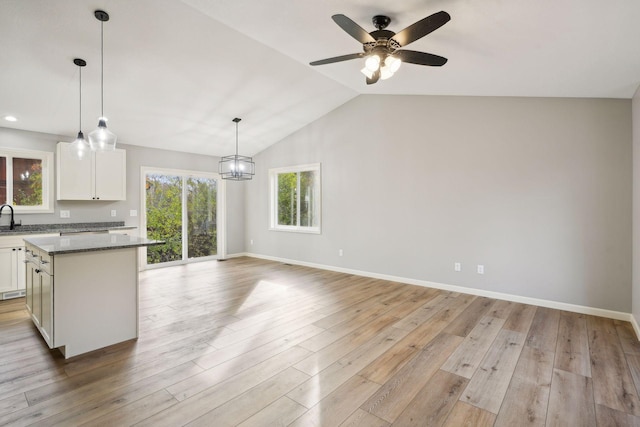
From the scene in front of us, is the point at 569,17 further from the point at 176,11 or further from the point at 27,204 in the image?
the point at 27,204

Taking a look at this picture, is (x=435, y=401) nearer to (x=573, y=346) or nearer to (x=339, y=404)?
(x=339, y=404)

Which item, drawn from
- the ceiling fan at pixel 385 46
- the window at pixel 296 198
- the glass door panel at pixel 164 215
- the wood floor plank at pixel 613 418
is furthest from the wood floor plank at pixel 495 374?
the glass door panel at pixel 164 215

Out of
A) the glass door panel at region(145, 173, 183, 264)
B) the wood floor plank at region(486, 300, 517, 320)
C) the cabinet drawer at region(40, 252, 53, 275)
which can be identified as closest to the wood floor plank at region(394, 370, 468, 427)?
the wood floor plank at region(486, 300, 517, 320)

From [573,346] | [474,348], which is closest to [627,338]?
[573,346]

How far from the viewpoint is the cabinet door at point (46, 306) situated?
8.22 feet

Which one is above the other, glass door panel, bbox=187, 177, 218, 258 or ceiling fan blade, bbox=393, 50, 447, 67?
ceiling fan blade, bbox=393, 50, 447, 67

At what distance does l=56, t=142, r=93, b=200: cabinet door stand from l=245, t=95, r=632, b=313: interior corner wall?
405 cm

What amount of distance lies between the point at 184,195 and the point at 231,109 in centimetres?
260

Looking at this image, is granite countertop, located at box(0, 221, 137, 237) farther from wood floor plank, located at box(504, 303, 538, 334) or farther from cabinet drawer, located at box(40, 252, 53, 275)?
wood floor plank, located at box(504, 303, 538, 334)

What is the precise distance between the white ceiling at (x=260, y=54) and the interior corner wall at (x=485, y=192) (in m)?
0.37

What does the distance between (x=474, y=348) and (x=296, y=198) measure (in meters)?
4.67

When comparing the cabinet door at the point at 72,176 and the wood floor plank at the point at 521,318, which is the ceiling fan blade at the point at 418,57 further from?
the cabinet door at the point at 72,176

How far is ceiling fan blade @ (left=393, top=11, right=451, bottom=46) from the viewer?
194 centimetres

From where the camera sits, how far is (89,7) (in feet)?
8.98
